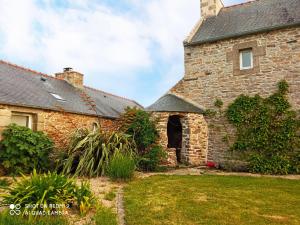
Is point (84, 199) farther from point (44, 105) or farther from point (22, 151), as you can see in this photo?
point (44, 105)

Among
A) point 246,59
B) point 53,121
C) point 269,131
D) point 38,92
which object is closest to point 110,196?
point 53,121

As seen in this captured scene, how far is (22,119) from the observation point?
10305 millimetres

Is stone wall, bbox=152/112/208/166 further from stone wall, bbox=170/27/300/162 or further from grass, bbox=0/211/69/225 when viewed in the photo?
grass, bbox=0/211/69/225

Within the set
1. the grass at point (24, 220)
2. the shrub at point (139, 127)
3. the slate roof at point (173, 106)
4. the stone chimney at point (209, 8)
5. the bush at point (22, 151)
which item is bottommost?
the grass at point (24, 220)

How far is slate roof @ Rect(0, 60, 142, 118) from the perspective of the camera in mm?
9991

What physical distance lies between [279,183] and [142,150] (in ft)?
16.0

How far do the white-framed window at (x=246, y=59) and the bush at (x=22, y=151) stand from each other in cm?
820

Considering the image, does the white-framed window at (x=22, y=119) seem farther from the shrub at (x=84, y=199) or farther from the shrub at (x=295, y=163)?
→ the shrub at (x=295, y=163)

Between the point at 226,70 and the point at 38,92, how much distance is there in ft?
25.9

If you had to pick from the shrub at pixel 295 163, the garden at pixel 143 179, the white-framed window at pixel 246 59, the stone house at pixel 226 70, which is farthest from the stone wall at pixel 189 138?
the shrub at pixel 295 163

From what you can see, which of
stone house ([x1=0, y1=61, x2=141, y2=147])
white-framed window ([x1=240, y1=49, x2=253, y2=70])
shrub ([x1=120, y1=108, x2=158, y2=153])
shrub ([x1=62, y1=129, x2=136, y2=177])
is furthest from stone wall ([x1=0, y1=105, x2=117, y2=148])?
white-framed window ([x1=240, y1=49, x2=253, y2=70])

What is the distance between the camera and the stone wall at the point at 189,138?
11.3 m

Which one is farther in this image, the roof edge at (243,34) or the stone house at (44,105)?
the roof edge at (243,34)

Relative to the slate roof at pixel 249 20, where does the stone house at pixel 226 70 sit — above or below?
below
